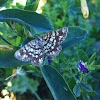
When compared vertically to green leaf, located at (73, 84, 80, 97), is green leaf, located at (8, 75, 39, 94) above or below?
below

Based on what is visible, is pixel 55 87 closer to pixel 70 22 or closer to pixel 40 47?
pixel 40 47

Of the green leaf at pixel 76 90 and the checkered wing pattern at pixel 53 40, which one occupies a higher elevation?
the checkered wing pattern at pixel 53 40

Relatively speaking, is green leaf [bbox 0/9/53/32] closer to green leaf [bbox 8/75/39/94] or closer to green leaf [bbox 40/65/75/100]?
green leaf [bbox 40/65/75/100]

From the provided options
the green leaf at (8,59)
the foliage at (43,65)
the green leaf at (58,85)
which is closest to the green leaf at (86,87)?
the foliage at (43,65)

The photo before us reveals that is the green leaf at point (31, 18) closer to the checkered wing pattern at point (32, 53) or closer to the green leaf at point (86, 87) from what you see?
the checkered wing pattern at point (32, 53)

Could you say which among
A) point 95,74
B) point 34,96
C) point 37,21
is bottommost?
point 34,96

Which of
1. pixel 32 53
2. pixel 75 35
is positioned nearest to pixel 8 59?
pixel 32 53

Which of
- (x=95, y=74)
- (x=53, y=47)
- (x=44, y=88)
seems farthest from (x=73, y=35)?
(x=44, y=88)

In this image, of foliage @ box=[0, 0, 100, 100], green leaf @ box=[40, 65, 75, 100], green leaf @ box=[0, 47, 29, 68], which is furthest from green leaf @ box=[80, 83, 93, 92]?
green leaf @ box=[0, 47, 29, 68]

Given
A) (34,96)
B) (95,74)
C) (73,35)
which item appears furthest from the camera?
(34,96)
